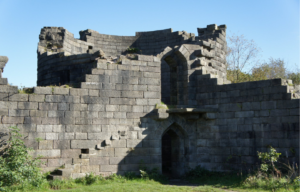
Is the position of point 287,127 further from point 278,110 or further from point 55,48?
point 55,48

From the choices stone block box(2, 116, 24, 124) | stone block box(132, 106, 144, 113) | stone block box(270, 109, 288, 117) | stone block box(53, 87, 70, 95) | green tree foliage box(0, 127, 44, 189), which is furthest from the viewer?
stone block box(132, 106, 144, 113)

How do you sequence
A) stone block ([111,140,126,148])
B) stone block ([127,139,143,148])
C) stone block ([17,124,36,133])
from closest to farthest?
stone block ([17,124,36,133]) < stone block ([111,140,126,148]) < stone block ([127,139,143,148])

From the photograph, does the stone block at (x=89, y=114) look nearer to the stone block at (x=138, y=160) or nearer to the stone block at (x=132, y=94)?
the stone block at (x=132, y=94)

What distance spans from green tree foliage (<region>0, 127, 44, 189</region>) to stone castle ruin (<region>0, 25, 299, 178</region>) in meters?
0.59

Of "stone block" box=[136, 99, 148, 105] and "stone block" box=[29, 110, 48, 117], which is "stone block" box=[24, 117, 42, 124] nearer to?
"stone block" box=[29, 110, 48, 117]

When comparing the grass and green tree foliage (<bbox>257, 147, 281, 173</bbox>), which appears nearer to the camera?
the grass

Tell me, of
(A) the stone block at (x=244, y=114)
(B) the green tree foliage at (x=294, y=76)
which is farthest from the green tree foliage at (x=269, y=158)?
(B) the green tree foliage at (x=294, y=76)

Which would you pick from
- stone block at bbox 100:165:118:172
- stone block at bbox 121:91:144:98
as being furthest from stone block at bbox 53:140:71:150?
stone block at bbox 121:91:144:98

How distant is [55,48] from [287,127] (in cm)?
1294

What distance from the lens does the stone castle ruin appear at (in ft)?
45.4

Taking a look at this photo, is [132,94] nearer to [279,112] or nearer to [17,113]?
[17,113]

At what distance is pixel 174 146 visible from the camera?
666 inches

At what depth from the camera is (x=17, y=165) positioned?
12.3 metres

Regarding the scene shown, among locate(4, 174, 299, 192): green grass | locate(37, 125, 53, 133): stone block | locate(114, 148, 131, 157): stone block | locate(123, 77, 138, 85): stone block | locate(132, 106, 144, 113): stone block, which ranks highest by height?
locate(123, 77, 138, 85): stone block
